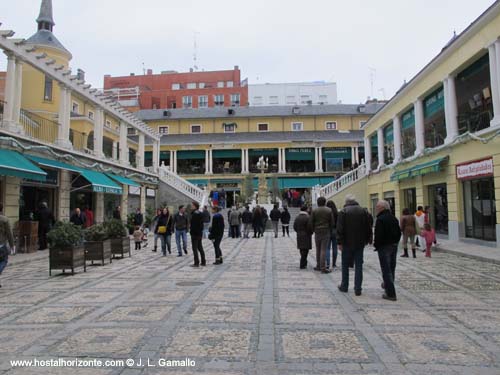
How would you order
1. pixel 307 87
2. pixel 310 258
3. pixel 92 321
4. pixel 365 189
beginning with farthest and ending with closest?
pixel 307 87, pixel 365 189, pixel 310 258, pixel 92 321

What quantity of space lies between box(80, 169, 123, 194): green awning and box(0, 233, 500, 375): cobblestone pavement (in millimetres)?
8065

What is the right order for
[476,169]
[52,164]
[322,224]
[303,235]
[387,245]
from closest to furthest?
[387,245], [322,224], [303,235], [476,169], [52,164]

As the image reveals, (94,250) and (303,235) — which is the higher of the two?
(303,235)

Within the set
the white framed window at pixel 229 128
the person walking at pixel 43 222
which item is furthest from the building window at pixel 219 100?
the person walking at pixel 43 222

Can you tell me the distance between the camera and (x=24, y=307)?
606cm

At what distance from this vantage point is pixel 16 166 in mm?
11672

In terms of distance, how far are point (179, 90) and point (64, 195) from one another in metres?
48.8

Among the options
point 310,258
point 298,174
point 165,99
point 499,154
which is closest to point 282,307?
point 310,258

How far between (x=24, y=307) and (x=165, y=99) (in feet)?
193

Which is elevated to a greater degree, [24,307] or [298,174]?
[298,174]

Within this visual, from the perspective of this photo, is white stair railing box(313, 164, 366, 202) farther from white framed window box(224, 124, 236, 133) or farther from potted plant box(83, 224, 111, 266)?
white framed window box(224, 124, 236, 133)

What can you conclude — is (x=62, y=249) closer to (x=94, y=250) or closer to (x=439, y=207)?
(x=94, y=250)

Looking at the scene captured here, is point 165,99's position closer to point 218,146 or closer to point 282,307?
point 218,146

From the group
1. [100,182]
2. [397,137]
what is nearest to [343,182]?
[397,137]
